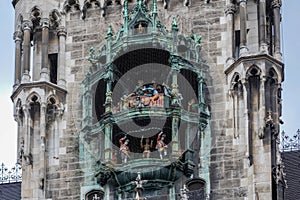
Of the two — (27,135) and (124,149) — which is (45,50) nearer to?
(27,135)

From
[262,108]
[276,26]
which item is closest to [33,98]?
[262,108]

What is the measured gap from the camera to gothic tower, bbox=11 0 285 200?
33.0 metres

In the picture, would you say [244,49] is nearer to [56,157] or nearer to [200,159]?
[200,159]

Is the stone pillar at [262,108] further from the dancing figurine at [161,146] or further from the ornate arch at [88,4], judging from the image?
the ornate arch at [88,4]

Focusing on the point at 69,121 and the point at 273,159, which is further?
the point at 69,121

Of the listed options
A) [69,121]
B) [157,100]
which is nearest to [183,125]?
[157,100]

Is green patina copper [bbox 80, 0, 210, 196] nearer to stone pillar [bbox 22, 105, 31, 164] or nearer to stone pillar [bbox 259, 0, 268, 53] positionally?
stone pillar [bbox 22, 105, 31, 164]

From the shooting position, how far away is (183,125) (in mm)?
33625

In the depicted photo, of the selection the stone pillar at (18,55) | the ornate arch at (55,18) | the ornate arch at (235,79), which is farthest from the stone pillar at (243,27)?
the stone pillar at (18,55)

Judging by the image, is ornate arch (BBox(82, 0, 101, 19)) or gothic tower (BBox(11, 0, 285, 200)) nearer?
gothic tower (BBox(11, 0, 285, 200))

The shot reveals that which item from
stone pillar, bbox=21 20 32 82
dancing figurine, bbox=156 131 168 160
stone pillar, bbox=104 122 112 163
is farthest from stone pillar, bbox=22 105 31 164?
dancing figurine, bbox=156 131 168 160

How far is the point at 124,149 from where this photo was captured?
33.8 meters

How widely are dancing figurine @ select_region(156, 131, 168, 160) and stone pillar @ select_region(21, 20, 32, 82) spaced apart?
378 cm

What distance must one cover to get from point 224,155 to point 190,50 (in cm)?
305
